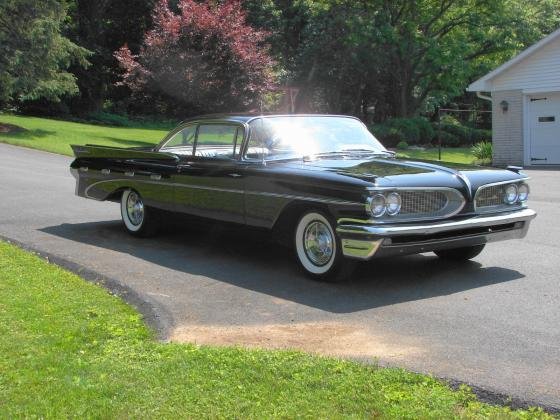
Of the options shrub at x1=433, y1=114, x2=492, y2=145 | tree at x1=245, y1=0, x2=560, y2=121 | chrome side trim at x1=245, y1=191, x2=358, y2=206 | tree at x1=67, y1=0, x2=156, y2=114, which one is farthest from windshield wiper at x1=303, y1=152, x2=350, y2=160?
tree at x1=67, y1=0, x2=156, y2=114

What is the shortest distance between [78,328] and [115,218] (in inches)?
214

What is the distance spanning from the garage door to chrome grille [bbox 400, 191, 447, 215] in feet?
56.6

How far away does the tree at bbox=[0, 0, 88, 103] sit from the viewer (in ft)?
78.7

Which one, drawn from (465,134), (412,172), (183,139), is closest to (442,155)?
(465,134)

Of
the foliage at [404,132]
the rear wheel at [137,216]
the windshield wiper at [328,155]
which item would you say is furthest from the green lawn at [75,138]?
the windshield wiper at [328,155]

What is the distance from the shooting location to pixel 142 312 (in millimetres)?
5562

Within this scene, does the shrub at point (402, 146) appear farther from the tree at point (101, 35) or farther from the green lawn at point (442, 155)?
the tree at point (101, 35)

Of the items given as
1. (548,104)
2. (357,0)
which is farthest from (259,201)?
(357,0)

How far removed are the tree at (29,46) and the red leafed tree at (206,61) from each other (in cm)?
394

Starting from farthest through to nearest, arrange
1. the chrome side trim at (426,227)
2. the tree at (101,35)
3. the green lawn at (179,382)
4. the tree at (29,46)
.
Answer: the tree at (101,35), the tree at (29,46), the chrome side trim at (426,227), the green lawn at (179,382)

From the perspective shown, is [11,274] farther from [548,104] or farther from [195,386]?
[548,104]

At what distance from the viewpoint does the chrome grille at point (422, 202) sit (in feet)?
20.1

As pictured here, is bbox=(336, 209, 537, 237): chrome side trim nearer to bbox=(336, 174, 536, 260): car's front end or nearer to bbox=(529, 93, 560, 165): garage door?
bbox=(336, 174, 536, 260): car's front end

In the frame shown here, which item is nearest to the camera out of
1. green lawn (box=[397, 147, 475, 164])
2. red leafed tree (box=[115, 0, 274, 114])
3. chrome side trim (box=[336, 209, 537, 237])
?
chrome side trim (box=[336, 209, 537, 237])
